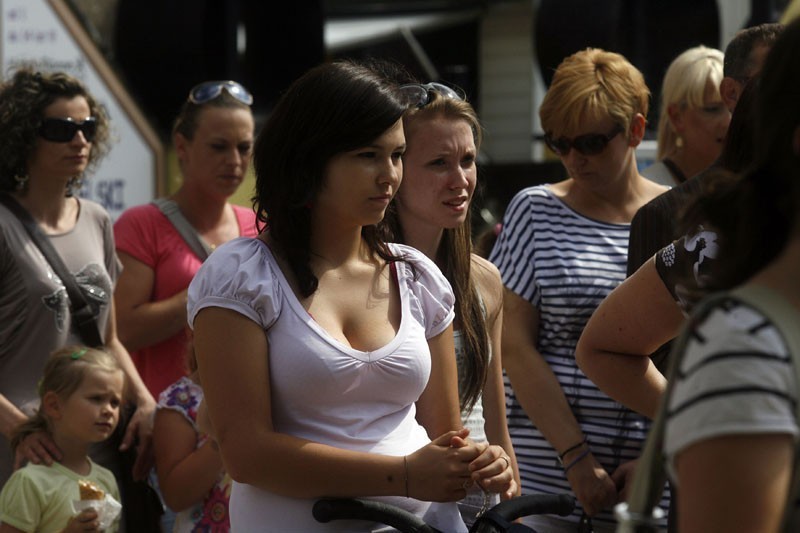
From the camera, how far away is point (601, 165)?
4004mm

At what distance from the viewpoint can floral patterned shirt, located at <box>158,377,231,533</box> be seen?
392 centimetres

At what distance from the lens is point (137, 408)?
14.5 ft

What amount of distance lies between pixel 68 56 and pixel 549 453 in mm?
5573

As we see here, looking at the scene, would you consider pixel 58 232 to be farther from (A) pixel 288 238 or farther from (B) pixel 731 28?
(B) pixel 731 28

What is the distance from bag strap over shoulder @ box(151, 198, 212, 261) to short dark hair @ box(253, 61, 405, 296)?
198cm

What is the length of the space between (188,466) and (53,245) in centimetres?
100

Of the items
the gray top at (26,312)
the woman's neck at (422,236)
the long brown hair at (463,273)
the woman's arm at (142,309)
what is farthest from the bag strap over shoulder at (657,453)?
the woman's arm at (142,309)

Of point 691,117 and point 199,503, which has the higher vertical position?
point 691,117

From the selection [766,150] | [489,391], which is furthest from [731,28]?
[766,150]

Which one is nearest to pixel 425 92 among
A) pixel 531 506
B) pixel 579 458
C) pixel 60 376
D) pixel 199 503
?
pixel 579 458

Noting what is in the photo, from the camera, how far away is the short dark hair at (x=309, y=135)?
2.73m

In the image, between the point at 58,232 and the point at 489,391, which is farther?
the point at 58,232

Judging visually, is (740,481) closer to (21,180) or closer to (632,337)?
(632,337)

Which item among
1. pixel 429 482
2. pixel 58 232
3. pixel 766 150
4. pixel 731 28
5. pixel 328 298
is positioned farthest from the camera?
pixel 731 28
